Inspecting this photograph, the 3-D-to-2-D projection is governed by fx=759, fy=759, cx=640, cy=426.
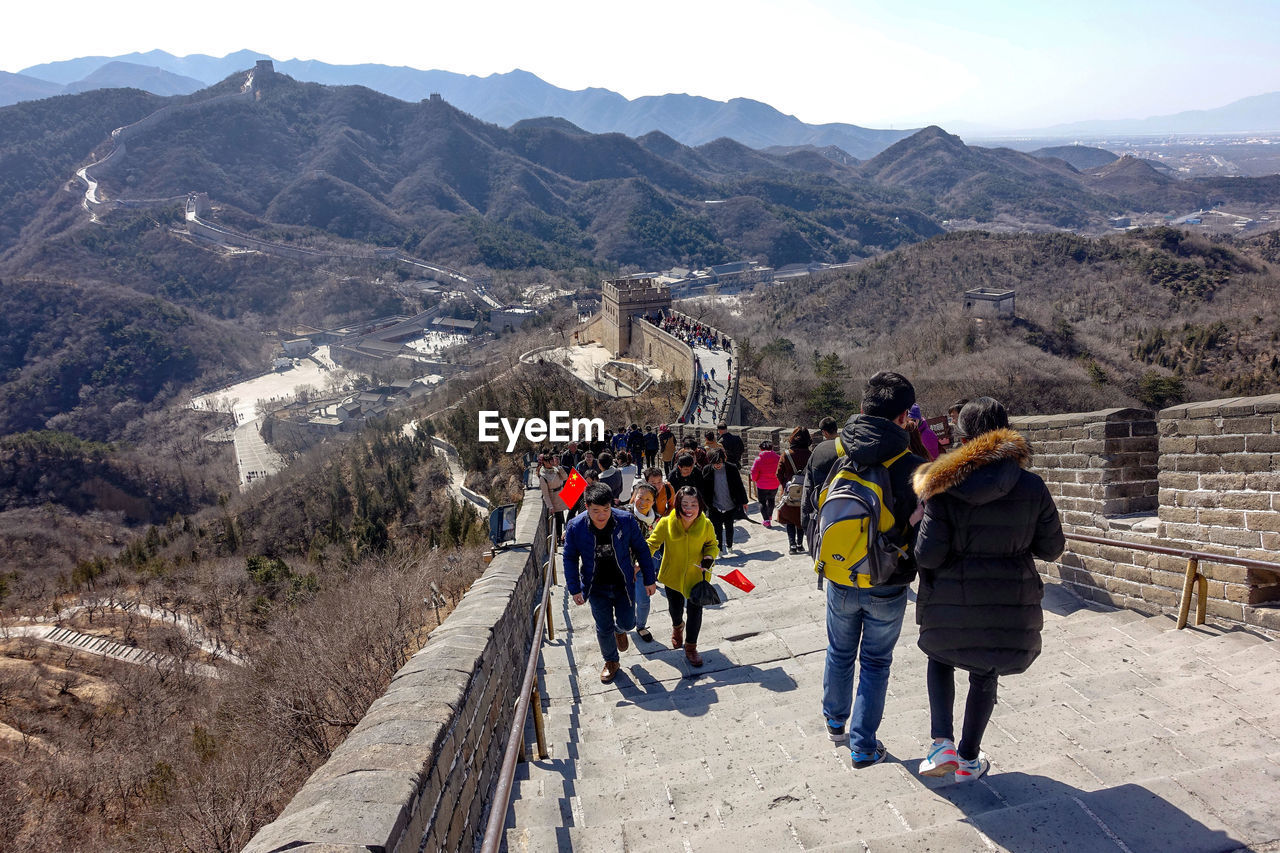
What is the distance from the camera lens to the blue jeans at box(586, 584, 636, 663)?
4.91m

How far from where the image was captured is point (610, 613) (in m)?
4.96

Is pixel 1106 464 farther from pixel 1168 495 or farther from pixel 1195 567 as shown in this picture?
pixel 1195 567

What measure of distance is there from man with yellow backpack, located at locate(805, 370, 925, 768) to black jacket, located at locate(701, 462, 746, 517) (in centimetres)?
383

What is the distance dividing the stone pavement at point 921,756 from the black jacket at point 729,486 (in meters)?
2.23

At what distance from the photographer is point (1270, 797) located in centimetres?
272

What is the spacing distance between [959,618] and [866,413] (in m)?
0.91

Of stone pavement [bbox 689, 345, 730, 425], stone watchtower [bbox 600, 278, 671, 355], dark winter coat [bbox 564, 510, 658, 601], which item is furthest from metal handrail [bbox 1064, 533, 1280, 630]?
stone watchtower [bbox 600, 278, 671, 355]

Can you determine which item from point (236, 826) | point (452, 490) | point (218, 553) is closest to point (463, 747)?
point (236, 826)

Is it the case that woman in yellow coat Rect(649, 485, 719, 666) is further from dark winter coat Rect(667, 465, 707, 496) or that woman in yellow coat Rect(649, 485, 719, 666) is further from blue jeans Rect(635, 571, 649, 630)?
dark winter coat Rect(667, 465, 707, 496)

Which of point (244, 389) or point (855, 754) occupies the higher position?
point (855, 754)

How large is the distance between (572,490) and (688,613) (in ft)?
9.93

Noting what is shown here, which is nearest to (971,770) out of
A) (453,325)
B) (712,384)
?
(712,384)

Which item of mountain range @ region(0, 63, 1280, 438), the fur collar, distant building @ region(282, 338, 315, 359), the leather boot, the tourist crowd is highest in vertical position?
mountain range @ region(0, 63, 1280, 438)

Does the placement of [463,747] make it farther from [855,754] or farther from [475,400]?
[475,400]
